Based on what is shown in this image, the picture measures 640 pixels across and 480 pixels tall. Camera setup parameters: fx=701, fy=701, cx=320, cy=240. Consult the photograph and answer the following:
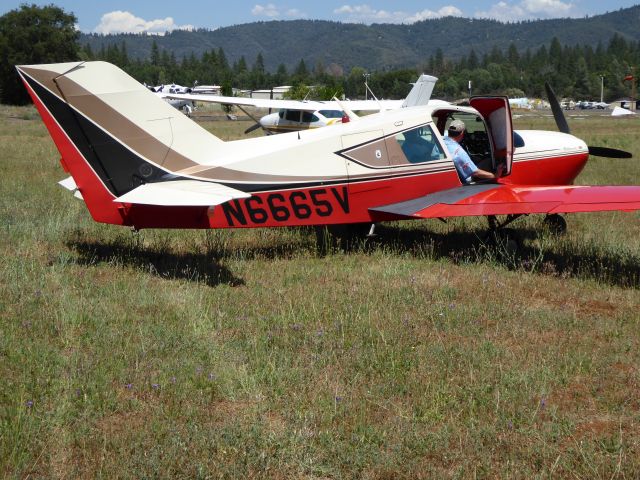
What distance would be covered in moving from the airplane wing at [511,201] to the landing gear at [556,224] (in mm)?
1805

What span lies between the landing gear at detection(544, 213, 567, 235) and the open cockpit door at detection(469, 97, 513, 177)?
149 cm

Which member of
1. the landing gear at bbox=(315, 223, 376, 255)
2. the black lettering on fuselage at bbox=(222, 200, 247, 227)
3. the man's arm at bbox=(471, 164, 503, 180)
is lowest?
the landing gear at bbox=(315, 223, 376, 255)

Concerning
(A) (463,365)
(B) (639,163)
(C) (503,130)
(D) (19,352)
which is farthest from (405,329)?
(B) (639,163)

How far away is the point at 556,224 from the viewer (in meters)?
10.0

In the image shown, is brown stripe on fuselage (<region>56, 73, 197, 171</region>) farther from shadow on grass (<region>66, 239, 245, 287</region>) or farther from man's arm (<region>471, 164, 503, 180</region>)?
man's arm (<region>471, 164, 503, 180</region>)

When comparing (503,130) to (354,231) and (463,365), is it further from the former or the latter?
(463,365)

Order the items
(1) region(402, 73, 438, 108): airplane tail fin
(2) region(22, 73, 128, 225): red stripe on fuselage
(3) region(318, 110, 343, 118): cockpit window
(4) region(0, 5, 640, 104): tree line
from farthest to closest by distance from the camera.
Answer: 1. (4) region(0, 5, 640, 104): tree line
2. (3) region(318, 110, 343, 118): cockpit window
3. (1) region(402, 73, 438, 108): airplane tail fin
4. (2) region(22, 73, 128, 225): red stripe on fuselage

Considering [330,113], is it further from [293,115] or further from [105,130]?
[105,130]

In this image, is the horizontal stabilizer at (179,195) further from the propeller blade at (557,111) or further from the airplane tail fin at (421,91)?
the airplane tail fin at (421,91)

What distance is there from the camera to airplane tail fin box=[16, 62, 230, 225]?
700 cm

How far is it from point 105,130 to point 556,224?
6.33m

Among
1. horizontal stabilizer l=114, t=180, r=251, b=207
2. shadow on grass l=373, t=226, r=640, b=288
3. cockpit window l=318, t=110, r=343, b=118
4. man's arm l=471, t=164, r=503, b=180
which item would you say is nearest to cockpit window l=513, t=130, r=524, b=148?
man's arm l=471, t=164, r=503, b=180

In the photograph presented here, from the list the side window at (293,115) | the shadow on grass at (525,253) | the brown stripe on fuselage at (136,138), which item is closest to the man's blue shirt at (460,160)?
the shadow on grass at (525,253)

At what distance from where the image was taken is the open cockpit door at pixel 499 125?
347 inches
